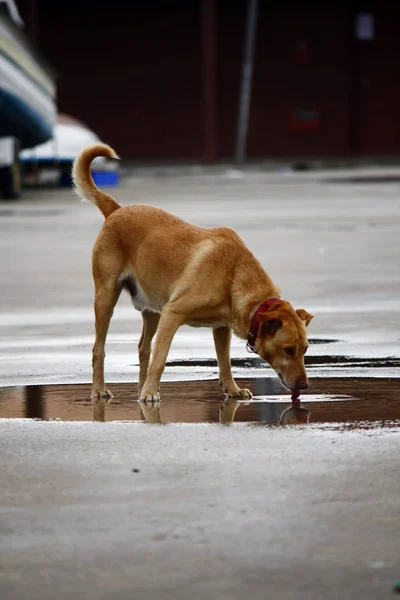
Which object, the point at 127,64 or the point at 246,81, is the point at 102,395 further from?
the point at 127,64

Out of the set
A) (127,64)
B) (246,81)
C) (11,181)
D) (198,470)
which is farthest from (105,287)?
(127,64)

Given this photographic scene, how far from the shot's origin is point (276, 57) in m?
38.6

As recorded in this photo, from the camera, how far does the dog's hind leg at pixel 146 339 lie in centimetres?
810

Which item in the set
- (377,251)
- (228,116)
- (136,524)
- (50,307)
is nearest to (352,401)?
(136,524)

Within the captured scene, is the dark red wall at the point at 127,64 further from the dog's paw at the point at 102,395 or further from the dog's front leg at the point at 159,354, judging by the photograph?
the dog's front leg at the point at 159,354

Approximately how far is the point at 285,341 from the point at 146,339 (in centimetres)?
124

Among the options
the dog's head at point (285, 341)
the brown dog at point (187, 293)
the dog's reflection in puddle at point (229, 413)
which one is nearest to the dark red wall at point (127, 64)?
the brown dog at point (187, 293)

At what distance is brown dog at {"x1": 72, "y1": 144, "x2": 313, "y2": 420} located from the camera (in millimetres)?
7191

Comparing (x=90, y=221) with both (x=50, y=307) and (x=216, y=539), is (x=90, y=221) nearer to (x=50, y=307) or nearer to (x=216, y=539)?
(x=50, y=307)

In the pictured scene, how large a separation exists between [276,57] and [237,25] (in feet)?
4.02

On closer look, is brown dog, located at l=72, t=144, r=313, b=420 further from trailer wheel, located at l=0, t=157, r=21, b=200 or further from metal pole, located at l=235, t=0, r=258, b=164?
metal pole, located at l=235, t=0, r=258, b=164

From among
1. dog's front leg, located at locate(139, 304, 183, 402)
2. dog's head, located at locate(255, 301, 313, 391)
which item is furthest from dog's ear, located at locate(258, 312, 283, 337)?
dog's front leg, located at locate(139, 304, 183, 402)

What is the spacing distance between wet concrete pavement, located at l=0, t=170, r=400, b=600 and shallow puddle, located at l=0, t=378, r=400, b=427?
14mm

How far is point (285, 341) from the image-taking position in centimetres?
713
